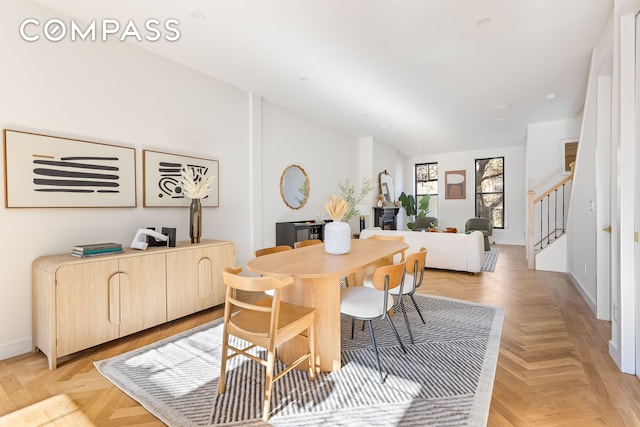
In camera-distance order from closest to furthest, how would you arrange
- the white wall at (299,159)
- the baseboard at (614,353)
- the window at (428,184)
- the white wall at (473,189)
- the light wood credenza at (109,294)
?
the baseboard at (614,353)
the light wood credenza at (109,294)
the white wall at (299,159)
the white wall at (473,189)
the window at (428,184)

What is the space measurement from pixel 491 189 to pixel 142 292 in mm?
9212

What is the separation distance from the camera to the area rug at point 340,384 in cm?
168

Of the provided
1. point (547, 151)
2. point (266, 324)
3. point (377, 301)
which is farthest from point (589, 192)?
point (266, 324)

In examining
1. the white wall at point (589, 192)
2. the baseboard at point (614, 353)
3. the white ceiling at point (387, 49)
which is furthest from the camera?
the white wall at point (589, 192)

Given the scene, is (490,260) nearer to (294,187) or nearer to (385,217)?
(385,217)

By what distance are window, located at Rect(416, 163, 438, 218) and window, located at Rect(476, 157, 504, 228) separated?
1.23 metres

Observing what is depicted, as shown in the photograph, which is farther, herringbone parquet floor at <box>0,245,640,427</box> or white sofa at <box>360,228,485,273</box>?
white sofa at <box>360,228,485,273</box>

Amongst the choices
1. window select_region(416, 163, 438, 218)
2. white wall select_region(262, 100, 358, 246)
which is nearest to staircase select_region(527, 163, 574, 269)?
window select_region(416, 163, 438, 218)

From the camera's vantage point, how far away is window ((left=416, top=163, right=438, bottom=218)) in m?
9.91

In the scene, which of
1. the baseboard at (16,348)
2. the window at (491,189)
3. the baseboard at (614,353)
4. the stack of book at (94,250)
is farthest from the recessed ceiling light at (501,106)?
the baseboard at (16,348)

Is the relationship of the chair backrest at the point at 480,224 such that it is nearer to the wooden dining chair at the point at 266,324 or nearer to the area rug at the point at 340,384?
the area rug at the point at 340,384

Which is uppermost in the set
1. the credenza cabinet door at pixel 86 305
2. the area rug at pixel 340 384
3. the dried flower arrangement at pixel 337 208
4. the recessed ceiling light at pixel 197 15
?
the recessed ceiling light at pixel 197 15

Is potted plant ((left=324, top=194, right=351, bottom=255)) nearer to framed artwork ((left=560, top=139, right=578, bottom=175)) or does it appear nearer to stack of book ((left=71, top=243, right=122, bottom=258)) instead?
stack of book ((left=71, top=243, right=122, bottom=258))

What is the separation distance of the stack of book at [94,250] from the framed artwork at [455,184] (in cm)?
904
